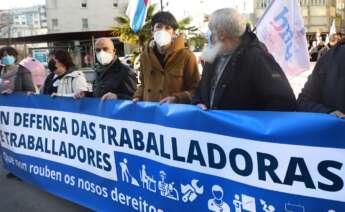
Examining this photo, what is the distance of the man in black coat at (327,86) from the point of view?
2896mm

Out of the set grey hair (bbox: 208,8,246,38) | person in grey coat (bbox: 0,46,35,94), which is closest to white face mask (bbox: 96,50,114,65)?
person in grey coat (bbox: 0,46,35,94)

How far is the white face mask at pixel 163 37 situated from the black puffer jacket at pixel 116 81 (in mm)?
835

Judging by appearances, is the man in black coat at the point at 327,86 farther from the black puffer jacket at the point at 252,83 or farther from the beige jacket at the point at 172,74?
the beige jacket at the point at 172,74

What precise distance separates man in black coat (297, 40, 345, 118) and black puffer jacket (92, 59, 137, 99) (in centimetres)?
226

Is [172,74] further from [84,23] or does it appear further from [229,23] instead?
[84,23]

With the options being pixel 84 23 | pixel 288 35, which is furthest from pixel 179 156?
pixel 84 23

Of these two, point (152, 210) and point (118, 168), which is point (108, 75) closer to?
point (118, 168)

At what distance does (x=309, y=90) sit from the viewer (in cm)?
313

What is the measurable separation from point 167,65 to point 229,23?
4.02ft

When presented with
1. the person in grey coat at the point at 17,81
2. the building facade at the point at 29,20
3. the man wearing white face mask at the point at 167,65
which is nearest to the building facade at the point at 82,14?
the building facade at the point at 29,20

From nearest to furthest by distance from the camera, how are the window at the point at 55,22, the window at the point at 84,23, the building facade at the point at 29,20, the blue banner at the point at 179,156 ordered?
the blue banner at the point at 179,156
the window at the point at 55,22
the window at the point at 84,23
the building facade at the point at 29,20

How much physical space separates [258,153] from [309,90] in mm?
665

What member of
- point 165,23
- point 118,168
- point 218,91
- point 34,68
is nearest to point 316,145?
point 218,91

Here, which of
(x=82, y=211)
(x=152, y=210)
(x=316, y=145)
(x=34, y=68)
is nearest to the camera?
(x=316, y=145)
